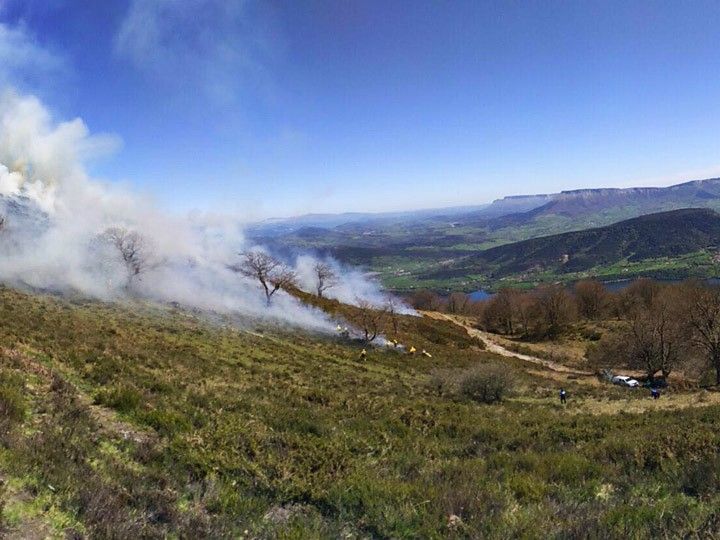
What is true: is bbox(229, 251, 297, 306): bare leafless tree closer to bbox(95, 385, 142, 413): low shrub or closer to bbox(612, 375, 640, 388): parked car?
bbox(612, 375, 640, 388): parked car

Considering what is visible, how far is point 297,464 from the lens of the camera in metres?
9.25

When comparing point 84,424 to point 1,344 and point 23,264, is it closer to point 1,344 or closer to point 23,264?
point 1,344

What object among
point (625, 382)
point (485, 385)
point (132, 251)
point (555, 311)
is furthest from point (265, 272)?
point (555, 311)

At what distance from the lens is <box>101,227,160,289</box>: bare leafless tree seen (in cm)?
5972

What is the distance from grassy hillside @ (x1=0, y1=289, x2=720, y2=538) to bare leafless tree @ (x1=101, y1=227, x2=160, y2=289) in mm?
43018

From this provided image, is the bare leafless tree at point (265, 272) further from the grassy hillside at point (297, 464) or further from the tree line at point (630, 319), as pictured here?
the grassy hillside at point (297, 464)

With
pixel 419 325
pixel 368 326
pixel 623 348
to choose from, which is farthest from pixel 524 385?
pixel 419 325

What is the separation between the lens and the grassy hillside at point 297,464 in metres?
6.21

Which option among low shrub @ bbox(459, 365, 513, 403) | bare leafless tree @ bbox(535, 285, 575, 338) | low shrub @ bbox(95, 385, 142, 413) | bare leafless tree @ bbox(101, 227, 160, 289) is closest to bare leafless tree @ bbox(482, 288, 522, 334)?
bare leafless tree @ bbox(535, 285, 575, 338)

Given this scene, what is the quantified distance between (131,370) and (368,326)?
44.2 m

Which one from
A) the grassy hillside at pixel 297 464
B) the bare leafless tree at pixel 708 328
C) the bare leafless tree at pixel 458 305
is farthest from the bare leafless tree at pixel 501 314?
the grassy hillside at pixel 297 464

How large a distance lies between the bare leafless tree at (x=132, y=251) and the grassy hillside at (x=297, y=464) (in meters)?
43.0

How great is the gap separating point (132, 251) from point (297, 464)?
60262 mm

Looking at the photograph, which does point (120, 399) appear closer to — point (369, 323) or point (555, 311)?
point (369, 323)
